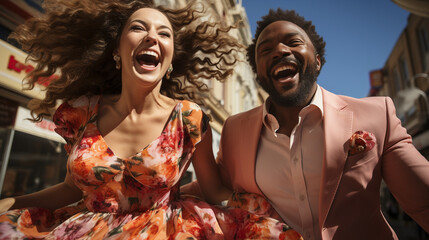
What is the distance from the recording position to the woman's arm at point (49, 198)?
1638 mm

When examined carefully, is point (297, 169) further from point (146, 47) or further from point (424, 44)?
point (424, 44)

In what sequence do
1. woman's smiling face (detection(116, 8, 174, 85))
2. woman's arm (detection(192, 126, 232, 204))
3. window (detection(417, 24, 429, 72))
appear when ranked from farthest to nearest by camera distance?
window (detection(417, 24, 429, 72)) < woman's arm (detection(192, 126, 232, 204)) < woman's smiling face (detection(116, 8, 174, 85))

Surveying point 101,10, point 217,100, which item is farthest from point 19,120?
point 217,100

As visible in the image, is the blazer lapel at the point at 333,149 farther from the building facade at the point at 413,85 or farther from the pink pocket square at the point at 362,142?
the building facade at the point at 413,85

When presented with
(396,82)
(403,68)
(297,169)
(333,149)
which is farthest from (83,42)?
(396,82)

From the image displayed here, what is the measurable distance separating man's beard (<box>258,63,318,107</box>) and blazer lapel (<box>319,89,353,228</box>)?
16 cm

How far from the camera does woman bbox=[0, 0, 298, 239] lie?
61.0 inches

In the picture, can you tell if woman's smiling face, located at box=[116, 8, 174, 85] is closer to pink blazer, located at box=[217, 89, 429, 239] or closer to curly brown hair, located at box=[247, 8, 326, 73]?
curly brown hair, located at box=[247, 8, 326, 73]

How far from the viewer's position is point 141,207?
1.63 metres

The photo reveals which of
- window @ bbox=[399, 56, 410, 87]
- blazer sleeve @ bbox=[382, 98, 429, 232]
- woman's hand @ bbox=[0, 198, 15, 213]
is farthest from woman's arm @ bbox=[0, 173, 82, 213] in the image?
window @ bbox=[399, 56, 410, 87]

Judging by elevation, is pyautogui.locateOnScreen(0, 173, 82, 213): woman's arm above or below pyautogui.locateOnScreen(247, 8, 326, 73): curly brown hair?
below

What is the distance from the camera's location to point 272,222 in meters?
1.41

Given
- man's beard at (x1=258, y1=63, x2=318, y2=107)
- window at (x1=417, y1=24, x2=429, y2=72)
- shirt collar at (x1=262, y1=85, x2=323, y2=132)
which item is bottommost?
window at (x1=417, y1=24, x2=429, y2=72)

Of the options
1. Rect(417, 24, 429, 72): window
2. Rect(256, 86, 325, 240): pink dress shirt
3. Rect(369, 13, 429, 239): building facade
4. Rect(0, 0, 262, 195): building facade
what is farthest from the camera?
Rect(417, 24, 429, 72): window
